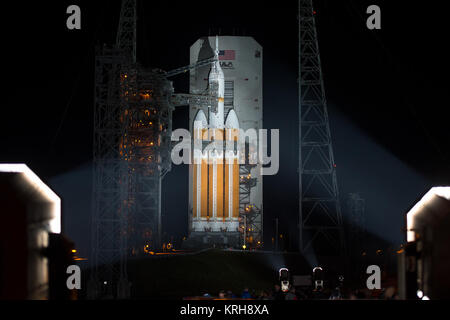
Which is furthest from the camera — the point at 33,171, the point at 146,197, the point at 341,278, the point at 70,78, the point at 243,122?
the point at 243,122

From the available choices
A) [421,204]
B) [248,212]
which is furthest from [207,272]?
[421,204]

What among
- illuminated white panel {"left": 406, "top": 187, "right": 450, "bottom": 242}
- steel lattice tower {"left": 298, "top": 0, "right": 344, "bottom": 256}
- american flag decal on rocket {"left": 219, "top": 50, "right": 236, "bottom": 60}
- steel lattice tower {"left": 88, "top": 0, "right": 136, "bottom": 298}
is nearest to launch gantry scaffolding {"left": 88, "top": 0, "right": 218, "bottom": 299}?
steel lattice tower {"left": 88, "top": 0, "right": 136, "bottom": 298}

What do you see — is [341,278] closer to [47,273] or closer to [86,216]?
[86,216]

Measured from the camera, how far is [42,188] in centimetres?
2244

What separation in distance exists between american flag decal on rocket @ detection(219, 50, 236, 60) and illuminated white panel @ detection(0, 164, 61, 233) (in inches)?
1915

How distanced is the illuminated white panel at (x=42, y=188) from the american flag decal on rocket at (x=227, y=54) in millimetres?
48645

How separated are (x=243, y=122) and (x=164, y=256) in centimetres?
2086

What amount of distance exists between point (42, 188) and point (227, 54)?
168 feet

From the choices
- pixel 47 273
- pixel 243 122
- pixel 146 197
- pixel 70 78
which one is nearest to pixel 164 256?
pixel 146 197

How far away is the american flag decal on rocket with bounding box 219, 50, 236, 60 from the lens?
71562 millimetres

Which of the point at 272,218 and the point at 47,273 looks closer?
the point at 47,273

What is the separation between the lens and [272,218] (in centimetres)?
7369

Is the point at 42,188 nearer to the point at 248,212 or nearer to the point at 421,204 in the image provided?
the point at 421,204

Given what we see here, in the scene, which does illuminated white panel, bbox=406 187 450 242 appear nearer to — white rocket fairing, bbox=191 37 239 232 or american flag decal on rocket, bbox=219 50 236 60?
white rocket fairing, bbox=191 37 239 232
